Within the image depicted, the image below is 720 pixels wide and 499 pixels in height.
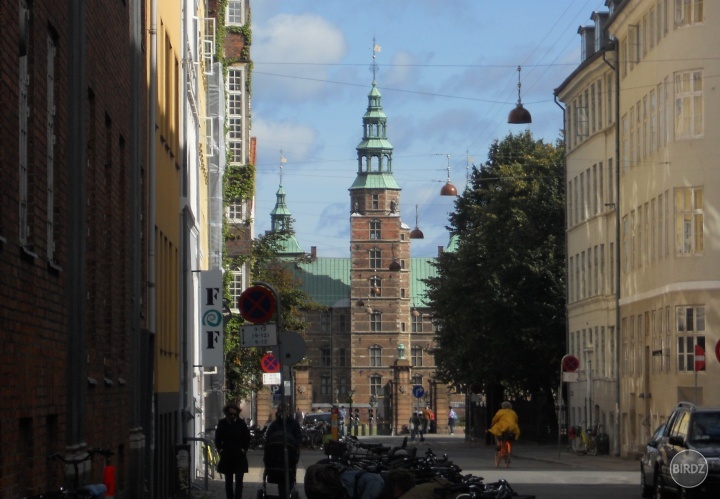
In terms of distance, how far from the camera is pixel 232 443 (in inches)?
923

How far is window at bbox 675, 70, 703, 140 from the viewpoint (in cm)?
4303

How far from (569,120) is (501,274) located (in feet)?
26.5

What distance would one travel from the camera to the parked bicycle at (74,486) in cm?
940

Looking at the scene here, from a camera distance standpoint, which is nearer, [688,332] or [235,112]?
[688,332]

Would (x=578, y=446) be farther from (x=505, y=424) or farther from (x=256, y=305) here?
(x=256, y=305)

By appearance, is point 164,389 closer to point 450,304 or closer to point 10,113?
point 10,113

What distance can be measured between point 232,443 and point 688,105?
2404 cm

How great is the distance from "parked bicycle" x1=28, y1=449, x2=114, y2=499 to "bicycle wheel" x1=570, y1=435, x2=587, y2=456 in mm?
42213

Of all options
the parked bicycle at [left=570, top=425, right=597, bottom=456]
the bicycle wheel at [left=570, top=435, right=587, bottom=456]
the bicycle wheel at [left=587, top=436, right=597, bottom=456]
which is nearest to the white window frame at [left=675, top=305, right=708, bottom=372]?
the bicycle wheel at [left=587, top=436, right=597, bottom=456]

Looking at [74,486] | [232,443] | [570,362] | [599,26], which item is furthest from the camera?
[599,26]

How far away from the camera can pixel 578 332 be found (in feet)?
206

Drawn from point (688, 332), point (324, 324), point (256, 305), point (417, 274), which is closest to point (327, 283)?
point (324, 324)

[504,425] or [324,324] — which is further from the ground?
[324,324]

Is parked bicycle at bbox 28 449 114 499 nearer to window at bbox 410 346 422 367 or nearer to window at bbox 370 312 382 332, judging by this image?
window at bbox 370 312 382 332
